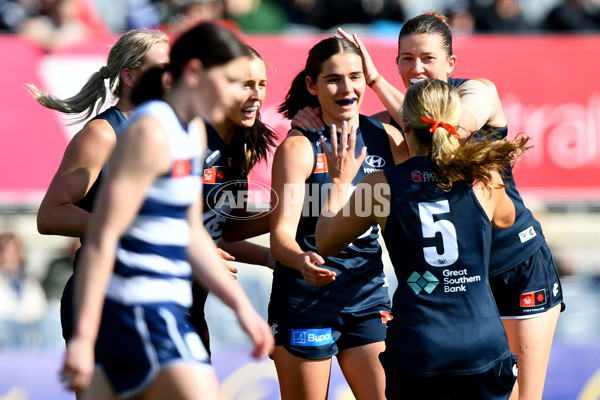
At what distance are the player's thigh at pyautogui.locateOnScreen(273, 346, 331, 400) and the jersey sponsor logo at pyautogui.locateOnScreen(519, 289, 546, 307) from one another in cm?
111

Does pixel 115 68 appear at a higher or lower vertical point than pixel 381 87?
higher

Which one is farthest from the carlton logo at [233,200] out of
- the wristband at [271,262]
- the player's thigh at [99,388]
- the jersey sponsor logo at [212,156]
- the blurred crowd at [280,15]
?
the blurred crowd at [280,15]

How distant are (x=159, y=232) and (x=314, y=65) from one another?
6.48 ft

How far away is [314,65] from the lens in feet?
16.0

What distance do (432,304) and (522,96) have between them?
6672mm

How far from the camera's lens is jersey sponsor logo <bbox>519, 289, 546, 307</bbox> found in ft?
15.8

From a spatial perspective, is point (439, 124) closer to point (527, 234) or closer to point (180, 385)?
point (527, 234)

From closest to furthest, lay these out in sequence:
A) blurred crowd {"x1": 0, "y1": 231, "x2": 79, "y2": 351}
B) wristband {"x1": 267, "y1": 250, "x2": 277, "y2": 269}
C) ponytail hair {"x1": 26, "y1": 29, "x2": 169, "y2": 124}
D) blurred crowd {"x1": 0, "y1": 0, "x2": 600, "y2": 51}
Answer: ponytail hair {"x1": 26, "y1": 29, "x2": 169, "y2": 124}
wristband {"x1": 267, "y1": 250, "x2": 277, "y2": 269}
blurred crowd {"x1": 0, "y1": 231, "x2": 79, "y2": 351}
blurred crowd {"x1": 0, "y1": 0, "x2": 600, "y2": 51}

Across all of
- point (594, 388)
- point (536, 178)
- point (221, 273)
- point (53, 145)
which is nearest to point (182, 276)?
point (221, 273)

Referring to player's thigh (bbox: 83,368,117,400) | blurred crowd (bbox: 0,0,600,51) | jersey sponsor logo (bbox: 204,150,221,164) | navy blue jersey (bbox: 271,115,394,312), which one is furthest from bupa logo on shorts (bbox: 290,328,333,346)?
blurred crowd (bbox: 0,0,600,51)

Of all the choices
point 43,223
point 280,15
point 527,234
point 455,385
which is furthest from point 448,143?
point 280,15

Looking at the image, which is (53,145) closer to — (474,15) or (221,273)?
(474,15)

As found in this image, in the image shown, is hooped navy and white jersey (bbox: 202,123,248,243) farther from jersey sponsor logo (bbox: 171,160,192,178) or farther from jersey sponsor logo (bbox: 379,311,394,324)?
jersey sponsor logo (bbox: 171,160,192,178)

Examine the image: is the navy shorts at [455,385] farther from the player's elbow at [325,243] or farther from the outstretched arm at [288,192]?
the outstretched arm at [288,192]
